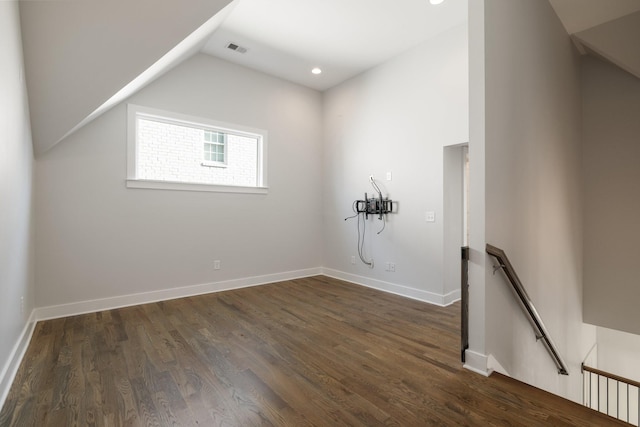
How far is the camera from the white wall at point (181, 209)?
10.6 feet

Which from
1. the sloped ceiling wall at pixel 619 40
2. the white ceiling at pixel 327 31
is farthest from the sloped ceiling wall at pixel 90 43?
the sloped ceiling wall at pixel 619 40

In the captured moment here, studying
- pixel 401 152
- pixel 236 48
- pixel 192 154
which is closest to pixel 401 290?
pixel 401 152

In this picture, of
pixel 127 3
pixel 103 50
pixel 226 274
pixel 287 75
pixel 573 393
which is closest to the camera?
pixel 127 3

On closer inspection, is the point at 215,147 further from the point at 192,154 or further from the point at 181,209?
the point at 181,209

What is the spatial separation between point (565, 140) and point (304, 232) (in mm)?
3908

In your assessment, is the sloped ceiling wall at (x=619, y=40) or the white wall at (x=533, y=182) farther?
the sloped ceiling wall at (x=619, y=40)

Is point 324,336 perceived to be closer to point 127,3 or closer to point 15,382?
point 15,382

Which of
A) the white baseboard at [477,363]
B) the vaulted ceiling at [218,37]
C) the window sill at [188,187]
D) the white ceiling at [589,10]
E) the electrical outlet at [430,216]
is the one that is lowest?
the white baseboard at [477,363]

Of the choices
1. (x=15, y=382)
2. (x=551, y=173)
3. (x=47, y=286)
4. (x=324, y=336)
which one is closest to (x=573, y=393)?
(x=551, y=173)

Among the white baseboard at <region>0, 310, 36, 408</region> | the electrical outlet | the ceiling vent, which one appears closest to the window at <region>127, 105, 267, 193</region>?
the ceiling vent

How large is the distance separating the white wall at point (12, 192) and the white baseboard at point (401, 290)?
152 inches

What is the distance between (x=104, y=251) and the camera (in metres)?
3.44

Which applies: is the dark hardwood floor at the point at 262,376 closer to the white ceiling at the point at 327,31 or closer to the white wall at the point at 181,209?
the white wall at the point at 181,209

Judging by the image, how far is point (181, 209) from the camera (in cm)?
399
